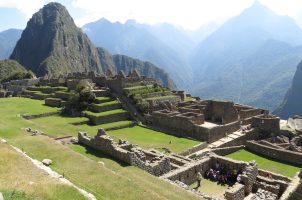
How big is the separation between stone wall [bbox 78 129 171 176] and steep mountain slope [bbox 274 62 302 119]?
114 meters

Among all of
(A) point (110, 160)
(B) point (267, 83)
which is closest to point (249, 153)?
(A) point (110, 160)

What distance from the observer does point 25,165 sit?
15094 millimetres

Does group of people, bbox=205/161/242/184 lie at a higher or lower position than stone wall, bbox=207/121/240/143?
lower

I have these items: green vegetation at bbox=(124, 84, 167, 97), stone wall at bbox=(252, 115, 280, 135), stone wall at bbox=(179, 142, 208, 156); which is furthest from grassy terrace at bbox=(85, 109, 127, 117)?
stone wall at bbox=(252, 115, 280, 135)

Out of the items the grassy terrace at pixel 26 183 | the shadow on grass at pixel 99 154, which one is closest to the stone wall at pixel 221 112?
the shadow on grass at pixel 99 154

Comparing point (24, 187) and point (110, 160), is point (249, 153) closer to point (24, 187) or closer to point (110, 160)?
point (110, 160)

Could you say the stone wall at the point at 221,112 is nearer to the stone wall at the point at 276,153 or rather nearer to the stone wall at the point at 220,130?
the stone wall at the point at 220,130

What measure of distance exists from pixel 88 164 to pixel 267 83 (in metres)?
183

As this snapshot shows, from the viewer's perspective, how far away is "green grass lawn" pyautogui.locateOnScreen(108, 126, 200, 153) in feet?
101

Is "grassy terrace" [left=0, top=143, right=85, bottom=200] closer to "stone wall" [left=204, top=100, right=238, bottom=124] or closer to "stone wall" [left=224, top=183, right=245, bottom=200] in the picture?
"stone wall" [left=224, top=183, right=245, bottom=200]

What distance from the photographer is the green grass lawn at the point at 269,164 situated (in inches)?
1078

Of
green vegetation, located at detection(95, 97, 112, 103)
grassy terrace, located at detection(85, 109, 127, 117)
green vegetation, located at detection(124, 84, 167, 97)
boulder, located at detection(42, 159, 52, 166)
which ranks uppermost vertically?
green vegetation, located at detection(124, 84, 167, 97)

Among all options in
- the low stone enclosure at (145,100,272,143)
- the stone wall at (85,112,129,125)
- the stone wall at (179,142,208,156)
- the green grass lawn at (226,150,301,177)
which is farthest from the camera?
the stone wall at (85,112,129,125)

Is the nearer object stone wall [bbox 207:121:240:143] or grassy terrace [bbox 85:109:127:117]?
stone wall [bbox 207:121:240:143]
